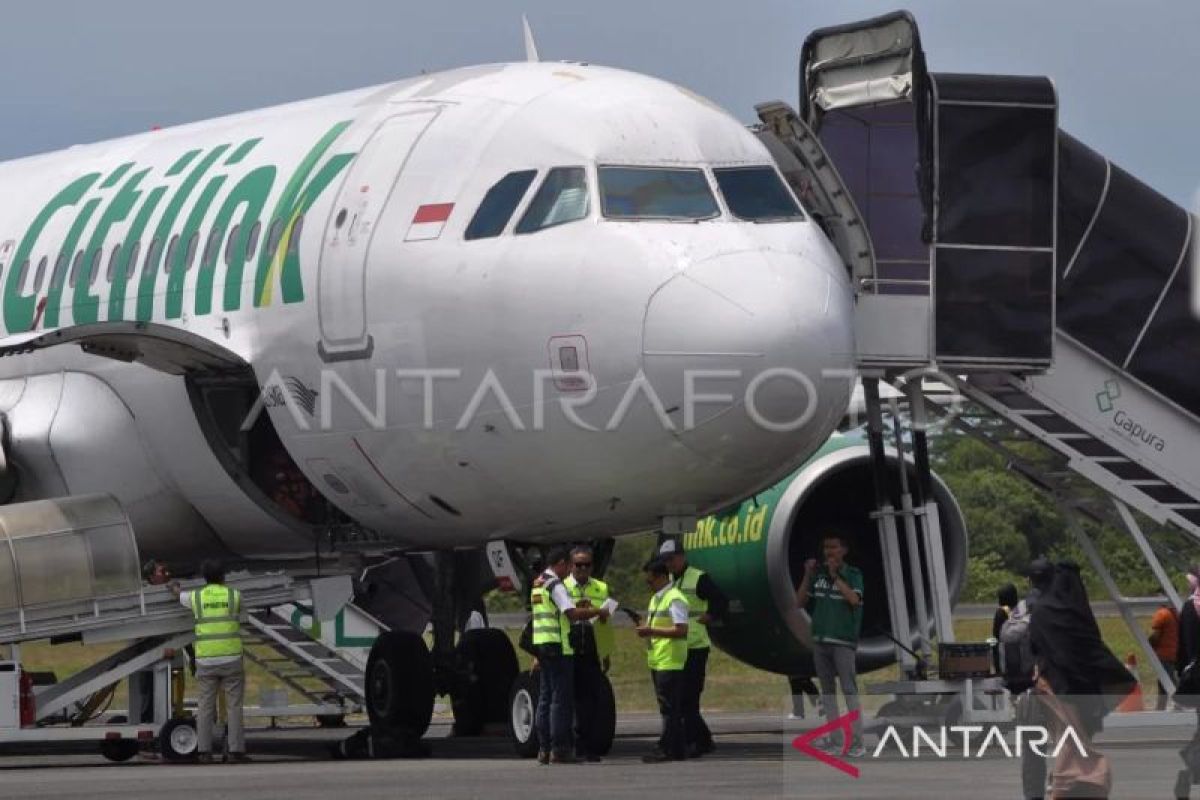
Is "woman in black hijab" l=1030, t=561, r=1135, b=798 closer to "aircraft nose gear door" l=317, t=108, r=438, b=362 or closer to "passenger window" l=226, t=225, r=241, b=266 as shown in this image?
"aircraft nose gear door" l=317, t=108, r=438, b=362

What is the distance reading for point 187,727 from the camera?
1953 centimetres

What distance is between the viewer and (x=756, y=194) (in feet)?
58.6

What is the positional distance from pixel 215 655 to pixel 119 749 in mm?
1156

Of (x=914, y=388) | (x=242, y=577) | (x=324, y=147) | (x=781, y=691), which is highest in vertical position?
(x=324, y=147)

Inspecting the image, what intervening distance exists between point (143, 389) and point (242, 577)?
1584mm

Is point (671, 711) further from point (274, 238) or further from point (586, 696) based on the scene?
point (274, 238)

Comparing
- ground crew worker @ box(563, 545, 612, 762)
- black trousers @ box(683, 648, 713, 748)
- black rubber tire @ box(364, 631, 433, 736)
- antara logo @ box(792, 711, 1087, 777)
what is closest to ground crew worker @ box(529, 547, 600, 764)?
ground crew worker @ box(563, 545, 612, 762)

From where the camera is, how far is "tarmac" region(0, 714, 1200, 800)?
15031 mm

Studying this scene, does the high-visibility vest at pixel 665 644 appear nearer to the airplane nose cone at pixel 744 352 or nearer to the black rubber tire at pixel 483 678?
the airplane nose cone at pixel 744 352

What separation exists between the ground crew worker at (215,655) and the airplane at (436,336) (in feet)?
2.99

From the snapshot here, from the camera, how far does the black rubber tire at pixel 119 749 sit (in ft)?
64.6

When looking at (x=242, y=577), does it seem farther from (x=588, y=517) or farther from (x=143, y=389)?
(x=588, y=517)

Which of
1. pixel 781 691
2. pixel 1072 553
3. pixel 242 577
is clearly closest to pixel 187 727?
pixel 242 577

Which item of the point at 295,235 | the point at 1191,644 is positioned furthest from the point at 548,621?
the point at 1191,644
